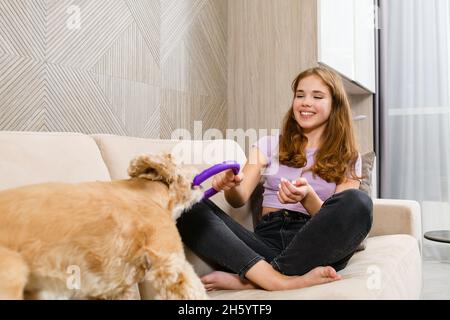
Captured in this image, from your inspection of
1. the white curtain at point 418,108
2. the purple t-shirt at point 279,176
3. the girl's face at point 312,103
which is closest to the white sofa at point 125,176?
the purple t-shirt at point 279,176

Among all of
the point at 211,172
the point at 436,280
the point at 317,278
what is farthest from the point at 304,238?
the point at 436,280

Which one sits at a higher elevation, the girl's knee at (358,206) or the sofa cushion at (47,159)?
the sofa cushion at (47,159)

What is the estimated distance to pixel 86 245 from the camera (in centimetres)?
60

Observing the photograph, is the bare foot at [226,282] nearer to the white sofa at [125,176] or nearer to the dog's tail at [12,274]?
the white sofa at [125,176]

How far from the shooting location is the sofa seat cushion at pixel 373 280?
0.88m

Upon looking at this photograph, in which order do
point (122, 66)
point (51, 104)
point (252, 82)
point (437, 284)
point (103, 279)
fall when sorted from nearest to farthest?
point (103, 279) < point (51, 104) < point (122, 66) < point (437, 284) < point (252, 82)

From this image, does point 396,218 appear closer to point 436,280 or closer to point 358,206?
point 358,206

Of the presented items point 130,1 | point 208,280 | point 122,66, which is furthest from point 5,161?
point 130,1

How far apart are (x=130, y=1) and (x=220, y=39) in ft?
2.42

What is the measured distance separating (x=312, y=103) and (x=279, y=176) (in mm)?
280

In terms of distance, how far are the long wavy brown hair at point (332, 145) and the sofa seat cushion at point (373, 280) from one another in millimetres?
260

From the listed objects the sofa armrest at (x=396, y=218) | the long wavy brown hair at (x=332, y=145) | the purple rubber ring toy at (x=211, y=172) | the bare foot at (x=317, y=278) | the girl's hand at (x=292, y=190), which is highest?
the long wavy brown hair at (x=332, y=145)

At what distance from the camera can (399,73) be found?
286cm
